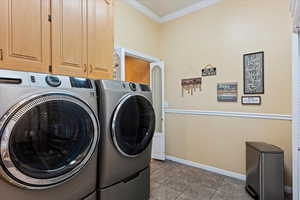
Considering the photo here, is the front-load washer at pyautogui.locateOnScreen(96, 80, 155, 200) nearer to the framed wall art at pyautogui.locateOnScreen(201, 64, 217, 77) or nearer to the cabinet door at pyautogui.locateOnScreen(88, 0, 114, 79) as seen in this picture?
the cabinet door at pyautogui.locateOnScreen(88, 0, 114, 79)

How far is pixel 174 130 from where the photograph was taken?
3.18m

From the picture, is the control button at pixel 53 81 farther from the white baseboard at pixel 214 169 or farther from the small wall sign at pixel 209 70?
the white baseboard at pixel 214 169

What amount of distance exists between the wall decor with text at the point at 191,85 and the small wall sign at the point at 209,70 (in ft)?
0.42

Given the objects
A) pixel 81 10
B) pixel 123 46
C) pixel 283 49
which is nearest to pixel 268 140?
Result: pixel 283 49

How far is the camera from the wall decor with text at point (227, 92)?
8.12 ft

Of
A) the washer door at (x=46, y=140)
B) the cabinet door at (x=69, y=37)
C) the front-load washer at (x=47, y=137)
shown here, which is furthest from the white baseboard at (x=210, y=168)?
the cabinet door at (x=69, y=37)

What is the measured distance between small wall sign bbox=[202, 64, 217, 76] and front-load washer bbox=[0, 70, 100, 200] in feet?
6.75

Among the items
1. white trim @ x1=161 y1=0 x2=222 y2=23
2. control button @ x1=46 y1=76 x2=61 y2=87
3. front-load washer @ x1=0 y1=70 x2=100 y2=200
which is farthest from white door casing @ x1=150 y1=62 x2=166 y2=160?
control button @ x1=46 y1=76 x2=61 y2=87

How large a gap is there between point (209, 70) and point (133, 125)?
5.76ft

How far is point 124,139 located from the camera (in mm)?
1479

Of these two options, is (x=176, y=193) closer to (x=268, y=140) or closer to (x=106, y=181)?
(x=106, y=181)

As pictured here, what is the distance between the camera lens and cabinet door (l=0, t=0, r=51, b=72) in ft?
3.53

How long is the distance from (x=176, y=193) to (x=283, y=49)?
7.47 feet

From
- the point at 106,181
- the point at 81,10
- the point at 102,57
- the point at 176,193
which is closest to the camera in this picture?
the point at 106,181
